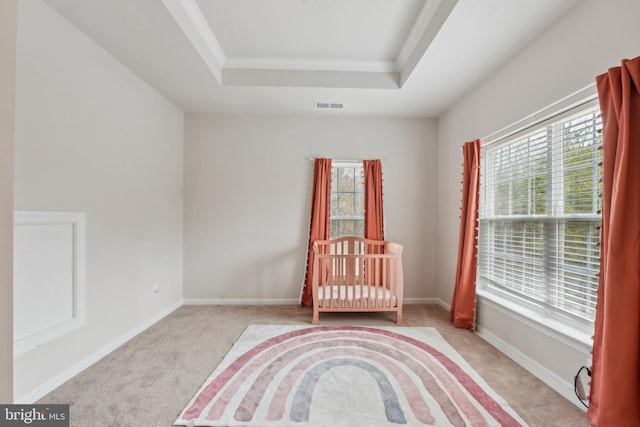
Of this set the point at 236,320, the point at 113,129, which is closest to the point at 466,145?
the point at 236,320

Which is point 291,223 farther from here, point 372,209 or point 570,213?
point 570,213

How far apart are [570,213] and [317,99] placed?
2.36m

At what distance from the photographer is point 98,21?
1.85 meters

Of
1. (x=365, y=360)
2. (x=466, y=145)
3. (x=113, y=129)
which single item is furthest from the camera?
(x=466, y=145)

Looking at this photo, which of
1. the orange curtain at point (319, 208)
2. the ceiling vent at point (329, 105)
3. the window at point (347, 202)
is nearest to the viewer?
the ceiling vent at point (329, 105)

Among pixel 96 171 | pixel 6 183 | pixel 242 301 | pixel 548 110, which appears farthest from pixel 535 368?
pixel 96 171

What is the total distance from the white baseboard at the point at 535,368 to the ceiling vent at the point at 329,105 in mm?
2649

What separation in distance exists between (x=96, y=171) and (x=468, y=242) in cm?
319

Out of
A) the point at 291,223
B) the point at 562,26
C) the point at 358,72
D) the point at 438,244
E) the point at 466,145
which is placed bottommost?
the point at 438,244

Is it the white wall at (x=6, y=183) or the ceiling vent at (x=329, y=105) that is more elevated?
the ceiling vent at (x=329, y=105)

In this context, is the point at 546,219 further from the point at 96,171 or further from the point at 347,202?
the point at 96,171

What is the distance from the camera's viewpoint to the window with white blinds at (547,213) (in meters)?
1.67

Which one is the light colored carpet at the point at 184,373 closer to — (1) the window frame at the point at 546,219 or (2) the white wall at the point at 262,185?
(1) the window frame at the point at 546,219

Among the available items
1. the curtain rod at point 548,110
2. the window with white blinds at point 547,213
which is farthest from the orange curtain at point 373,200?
the curtain rod at point 548,110
